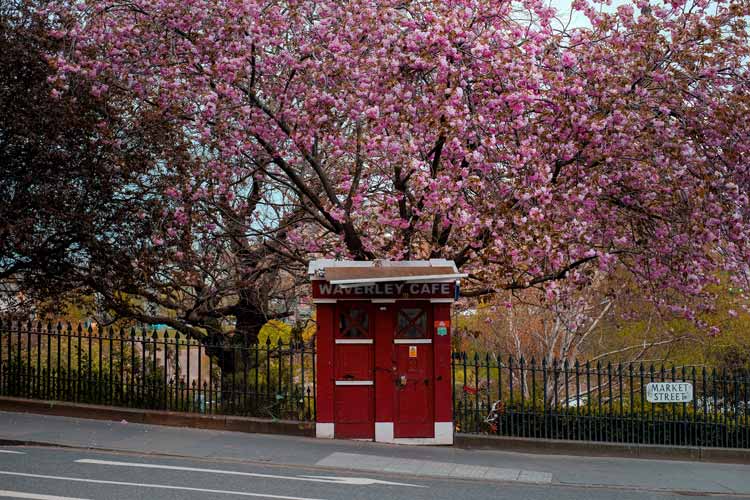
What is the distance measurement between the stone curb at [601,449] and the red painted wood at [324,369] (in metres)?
2.07

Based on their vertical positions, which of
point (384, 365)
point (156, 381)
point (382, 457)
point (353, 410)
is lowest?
point (382, 457)

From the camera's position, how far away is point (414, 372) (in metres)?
13.3

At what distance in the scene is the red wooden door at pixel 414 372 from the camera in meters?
13.2

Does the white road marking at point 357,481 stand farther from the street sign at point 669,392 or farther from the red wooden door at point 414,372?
the street sign at point 669,392

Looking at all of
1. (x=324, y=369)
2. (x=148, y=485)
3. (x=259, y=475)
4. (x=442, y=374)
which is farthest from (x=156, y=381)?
(x=148, y=485)

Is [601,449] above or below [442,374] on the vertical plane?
below

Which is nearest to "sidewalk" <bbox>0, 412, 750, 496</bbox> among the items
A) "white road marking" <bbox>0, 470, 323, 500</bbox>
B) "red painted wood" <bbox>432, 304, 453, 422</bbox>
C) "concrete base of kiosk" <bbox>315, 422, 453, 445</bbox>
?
"concrete base of kiosk" <bbox>315, 422, 453, 445</bbox>

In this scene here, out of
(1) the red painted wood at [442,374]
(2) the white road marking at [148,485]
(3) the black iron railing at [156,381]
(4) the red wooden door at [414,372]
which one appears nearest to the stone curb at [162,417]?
(3) the black iron railing at [156,381]

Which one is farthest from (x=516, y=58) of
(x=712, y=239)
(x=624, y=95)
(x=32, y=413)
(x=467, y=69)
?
(x=32, y=413)

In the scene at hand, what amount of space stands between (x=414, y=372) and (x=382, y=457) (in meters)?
1.69

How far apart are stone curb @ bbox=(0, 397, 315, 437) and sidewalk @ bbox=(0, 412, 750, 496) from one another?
0.19m

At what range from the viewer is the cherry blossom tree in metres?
12.6

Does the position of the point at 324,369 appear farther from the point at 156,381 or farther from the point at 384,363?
the point at 156,381

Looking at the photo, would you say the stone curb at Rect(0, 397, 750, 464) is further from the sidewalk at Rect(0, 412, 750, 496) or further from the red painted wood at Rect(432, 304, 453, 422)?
the red painted wood at Rect(432, 304, 453, 422)
